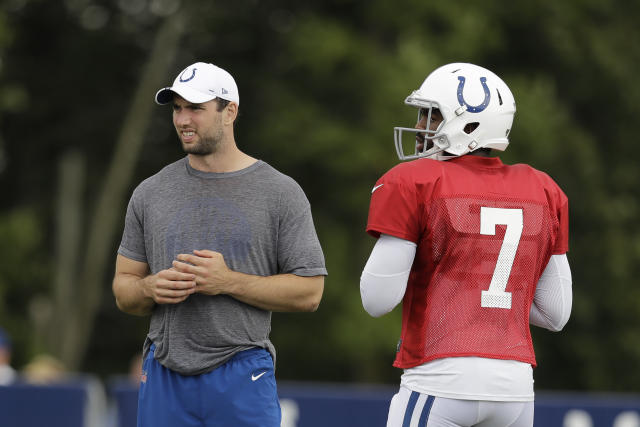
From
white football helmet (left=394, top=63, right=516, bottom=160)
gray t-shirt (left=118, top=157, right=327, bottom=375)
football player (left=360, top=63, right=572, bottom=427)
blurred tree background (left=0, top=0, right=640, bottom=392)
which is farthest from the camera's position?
blurred tree background (left=0, top=0, right=640, bottom=392)

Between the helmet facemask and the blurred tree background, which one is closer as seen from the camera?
the helmet facemask

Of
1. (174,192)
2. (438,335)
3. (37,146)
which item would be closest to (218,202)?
(174,192)

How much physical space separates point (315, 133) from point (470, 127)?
17162mm

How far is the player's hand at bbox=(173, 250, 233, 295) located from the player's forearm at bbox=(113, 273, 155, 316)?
23 cm

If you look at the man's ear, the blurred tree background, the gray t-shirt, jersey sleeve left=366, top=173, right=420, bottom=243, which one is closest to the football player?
jersey sleeve left=366, top=173, right=420, bottom=243

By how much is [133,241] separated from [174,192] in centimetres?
28

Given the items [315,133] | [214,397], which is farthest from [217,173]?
[315,133]

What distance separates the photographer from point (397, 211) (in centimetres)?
431

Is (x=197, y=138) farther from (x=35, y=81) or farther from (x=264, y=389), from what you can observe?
(x=35, y=81)

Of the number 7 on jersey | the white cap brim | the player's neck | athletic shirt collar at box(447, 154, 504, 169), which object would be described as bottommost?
the number 7 on jersey

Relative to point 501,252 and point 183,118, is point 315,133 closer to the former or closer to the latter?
point 183,118

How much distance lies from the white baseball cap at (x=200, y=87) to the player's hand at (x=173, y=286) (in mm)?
736

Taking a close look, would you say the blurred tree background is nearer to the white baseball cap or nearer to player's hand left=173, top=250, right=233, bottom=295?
the white baseball cap

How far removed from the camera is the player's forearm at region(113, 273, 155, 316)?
4.84m
